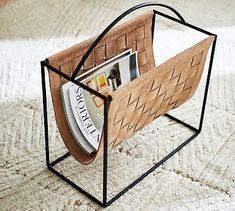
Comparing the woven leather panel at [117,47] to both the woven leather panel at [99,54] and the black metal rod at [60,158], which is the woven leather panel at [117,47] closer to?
the woven leather panel at [99,54]

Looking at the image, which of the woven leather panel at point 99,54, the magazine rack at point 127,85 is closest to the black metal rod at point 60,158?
the magazine rack at point 127,85

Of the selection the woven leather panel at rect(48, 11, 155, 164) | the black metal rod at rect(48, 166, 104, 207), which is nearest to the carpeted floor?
the black metal rod at rect(48, 166, 104, 207)

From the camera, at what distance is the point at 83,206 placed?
122cm

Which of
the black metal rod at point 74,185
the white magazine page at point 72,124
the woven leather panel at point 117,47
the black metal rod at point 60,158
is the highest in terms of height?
the woven leather panel at point 117,47

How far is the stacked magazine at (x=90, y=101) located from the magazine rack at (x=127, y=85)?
15mm

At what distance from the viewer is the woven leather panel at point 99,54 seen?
1154 mm

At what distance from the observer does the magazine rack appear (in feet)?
3.60

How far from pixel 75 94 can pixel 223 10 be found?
3.17ft

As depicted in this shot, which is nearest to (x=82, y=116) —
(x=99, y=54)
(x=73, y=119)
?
(x=73, y=119)

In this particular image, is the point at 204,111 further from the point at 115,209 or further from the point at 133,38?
the point at 115,209

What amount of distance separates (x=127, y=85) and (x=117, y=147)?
0.34 meters

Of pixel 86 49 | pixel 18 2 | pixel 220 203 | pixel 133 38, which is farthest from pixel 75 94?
pixel 18 2

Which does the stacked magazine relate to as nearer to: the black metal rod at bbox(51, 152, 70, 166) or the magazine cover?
the magazine cover

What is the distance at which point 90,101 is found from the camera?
122cm
